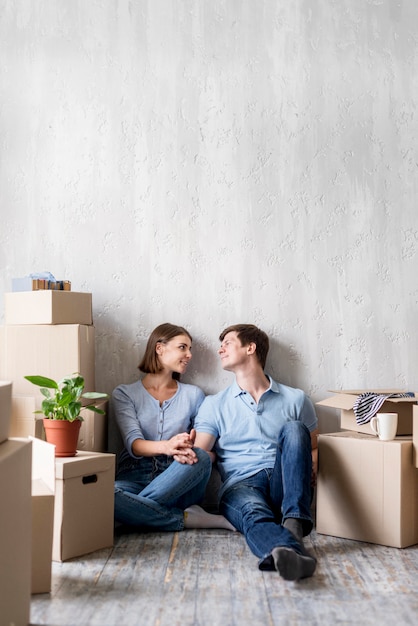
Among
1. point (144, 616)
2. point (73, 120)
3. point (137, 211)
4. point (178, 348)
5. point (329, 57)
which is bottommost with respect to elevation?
point (144, 616)

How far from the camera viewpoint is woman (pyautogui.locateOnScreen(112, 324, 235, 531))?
2.85 metres

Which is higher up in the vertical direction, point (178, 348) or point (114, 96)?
point (114, 96)

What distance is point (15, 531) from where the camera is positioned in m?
1.70

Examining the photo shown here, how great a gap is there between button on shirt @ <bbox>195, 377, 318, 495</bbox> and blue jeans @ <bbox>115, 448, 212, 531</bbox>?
188 millimetres

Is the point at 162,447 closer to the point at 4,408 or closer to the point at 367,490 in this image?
the point at 367,490

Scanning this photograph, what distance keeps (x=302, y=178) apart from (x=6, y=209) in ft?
4.66

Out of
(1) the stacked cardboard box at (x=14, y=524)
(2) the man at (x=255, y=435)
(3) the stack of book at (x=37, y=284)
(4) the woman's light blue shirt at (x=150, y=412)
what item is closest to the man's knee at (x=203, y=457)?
(2) the man at (x=255, y=435)

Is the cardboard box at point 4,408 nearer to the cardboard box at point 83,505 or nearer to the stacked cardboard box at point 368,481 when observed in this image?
the cardboard box at point 83,505

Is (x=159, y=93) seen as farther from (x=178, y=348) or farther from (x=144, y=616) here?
(x=144, y=616)

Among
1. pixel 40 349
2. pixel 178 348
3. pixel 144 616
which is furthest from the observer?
pixel 178 348

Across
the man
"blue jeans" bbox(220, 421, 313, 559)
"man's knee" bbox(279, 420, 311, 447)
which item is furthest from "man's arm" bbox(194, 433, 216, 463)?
"man's knee" bbox(279, 420, 311, 447)

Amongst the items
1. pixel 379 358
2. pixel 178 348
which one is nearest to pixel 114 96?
pixel 178 348

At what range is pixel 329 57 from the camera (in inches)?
134

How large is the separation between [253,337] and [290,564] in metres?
1.22
